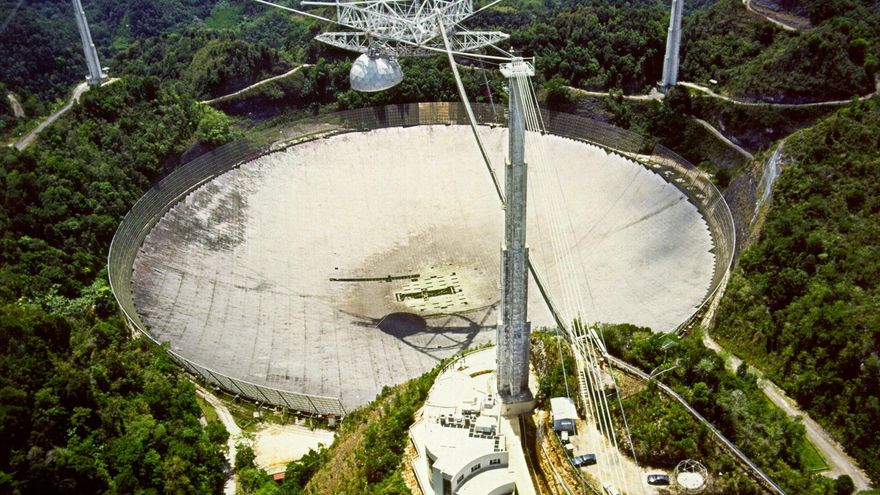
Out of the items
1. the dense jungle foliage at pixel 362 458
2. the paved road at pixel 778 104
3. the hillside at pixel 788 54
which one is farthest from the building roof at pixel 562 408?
the hillside at pixel 788 54

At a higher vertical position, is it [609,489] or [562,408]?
[562,408]

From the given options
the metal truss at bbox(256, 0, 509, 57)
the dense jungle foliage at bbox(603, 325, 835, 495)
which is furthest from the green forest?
the metal truss at bbox(256, 0, 509, 57)

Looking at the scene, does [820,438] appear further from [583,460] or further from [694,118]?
[694,118]

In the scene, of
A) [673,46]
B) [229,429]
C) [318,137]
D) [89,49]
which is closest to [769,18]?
[673,46]

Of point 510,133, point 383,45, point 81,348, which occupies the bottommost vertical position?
point 510,133

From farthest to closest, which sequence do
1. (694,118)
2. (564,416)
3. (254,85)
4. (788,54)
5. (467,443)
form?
(254,85) < (694,118) < (788,54) < (467,443) < (564,416)
